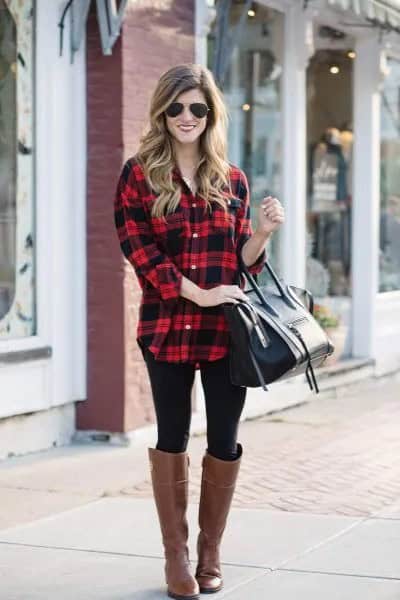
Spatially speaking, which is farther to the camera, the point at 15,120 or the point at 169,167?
the point at 15,120

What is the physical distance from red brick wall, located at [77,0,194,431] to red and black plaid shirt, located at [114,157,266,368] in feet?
9.57

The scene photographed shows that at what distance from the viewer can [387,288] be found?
12.1 meters

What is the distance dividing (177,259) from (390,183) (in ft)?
26.4

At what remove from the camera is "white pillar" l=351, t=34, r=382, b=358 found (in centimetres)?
1123

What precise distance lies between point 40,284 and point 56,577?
281cm

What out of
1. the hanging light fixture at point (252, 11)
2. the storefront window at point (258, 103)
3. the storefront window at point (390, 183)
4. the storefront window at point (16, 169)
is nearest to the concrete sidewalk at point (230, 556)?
the storefront window at point (16, 169)

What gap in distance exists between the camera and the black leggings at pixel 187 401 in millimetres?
4613

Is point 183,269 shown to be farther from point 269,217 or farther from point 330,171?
point 330,171

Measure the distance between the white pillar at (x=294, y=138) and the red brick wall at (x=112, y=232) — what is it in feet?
7.72

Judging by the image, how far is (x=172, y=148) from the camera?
185 inches

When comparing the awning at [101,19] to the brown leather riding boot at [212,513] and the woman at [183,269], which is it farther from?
the brown leather riding boot at [212,513]

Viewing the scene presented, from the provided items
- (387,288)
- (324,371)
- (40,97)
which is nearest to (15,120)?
(40,97)

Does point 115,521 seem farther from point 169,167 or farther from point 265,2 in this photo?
point 265,2

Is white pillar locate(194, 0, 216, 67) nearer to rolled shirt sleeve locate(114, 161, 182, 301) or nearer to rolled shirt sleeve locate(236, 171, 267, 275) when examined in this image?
rolled shirt sleeve locate(236, 171, 267, 275)
